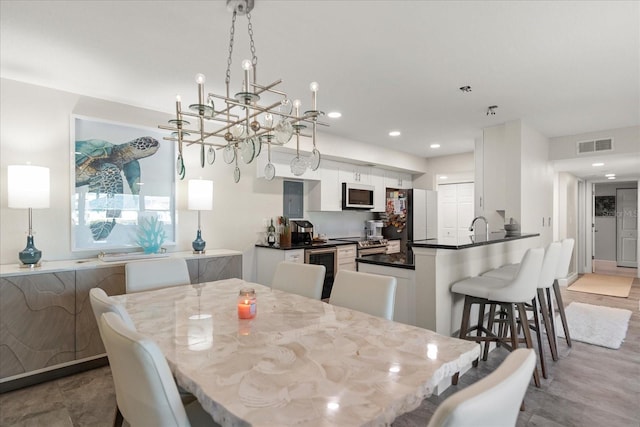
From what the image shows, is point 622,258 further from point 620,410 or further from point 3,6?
point 3,6

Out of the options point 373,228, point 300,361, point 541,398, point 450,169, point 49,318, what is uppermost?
point 450,169

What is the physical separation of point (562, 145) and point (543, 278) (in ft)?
9.95

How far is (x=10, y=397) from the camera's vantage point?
7.82 ft

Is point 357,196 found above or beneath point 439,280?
above

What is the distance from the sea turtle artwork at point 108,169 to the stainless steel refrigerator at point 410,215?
4.13 metres

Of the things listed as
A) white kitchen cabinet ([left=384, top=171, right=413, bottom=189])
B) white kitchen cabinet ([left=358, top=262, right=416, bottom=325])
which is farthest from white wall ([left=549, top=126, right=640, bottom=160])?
white kitchen cabinet ([left=358, top=262, right=416, bottom=325])

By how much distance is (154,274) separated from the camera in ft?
8.20

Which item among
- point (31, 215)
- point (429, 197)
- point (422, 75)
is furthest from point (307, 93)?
point (429, 197)

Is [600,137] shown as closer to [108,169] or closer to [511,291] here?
[511,291]

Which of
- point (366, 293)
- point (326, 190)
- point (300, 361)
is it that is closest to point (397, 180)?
point (326, 190)

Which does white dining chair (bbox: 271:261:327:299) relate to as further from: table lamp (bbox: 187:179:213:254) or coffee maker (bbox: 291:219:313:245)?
coffee maker (bbox: 291:219:313:245)

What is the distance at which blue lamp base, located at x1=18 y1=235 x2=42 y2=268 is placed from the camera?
2.59 m

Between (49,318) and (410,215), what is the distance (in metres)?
4.91

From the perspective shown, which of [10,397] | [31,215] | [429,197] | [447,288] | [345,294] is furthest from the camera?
[429,197]
